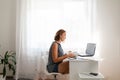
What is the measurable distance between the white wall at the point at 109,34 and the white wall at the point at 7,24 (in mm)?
1953

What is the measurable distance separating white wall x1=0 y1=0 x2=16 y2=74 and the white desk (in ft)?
Result: 6.33

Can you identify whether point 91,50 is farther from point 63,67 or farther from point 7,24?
point 7,24

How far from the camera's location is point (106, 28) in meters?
4.38

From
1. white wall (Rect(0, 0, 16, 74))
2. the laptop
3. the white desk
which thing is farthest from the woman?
white wall (Rect(0, 0, 16, 74))

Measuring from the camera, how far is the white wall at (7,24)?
465cm

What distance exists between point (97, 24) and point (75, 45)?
677mm

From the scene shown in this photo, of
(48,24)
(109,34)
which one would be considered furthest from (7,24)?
(109,34)

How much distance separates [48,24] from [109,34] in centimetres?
137

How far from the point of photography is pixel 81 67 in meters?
3.37

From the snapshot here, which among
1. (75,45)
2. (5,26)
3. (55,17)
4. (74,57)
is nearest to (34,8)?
(55,17)

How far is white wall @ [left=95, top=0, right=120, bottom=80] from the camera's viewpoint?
431 cm

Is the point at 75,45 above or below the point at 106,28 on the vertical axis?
below

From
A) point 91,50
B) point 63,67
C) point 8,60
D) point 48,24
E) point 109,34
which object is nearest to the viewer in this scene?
point 63,67

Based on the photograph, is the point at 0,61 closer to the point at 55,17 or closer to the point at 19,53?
the point at 19,53
